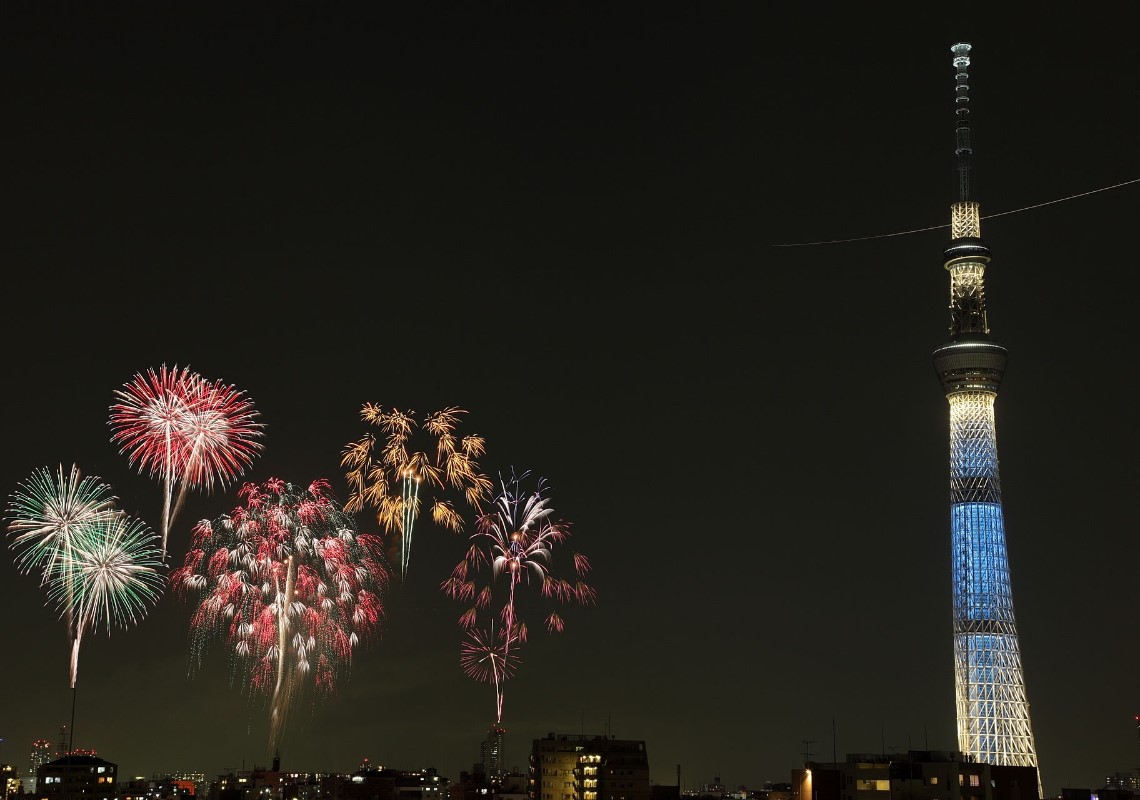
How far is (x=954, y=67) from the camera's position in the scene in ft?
500

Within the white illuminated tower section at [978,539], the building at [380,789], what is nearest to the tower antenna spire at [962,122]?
the white illuminated tower section at [978,539]

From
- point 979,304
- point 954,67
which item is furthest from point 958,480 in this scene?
Answer: point 954,67

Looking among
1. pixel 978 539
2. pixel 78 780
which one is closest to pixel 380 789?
pixel 78 780

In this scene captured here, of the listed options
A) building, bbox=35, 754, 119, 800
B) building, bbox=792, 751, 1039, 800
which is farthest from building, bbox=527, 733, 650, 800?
building, bbox=35, 754, 119, 800

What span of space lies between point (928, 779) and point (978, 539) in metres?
53.1

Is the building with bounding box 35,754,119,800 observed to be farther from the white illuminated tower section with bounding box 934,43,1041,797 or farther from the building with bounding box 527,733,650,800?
the white illuminated tower section with bounding box 934,43,1041,797

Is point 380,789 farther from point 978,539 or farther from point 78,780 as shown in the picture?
point 978,539

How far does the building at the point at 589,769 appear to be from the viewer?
130m

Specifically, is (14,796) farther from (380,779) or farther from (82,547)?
(82,547)

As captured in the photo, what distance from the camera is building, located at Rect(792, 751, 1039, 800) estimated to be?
9481 centimetres

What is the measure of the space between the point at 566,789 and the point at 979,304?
2690 inches

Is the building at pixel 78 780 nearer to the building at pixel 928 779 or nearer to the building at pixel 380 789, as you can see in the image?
the building at pixel 380 789

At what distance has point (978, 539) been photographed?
144m

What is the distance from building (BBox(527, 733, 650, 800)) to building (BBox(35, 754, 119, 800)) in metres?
44.6
